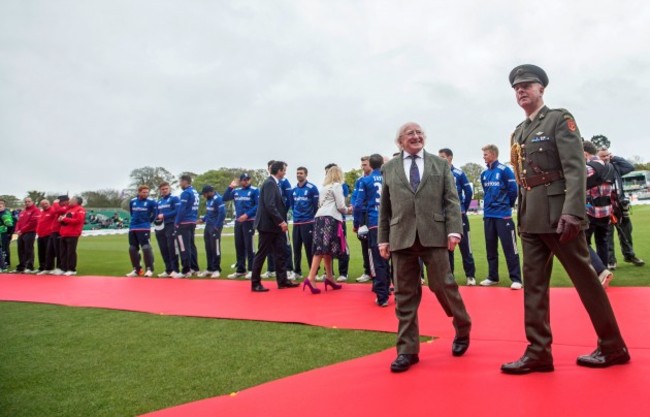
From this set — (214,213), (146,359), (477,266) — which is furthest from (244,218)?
(146,359)

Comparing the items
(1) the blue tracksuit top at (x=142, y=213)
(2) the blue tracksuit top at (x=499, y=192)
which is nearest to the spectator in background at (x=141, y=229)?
(1) the blue tracksuit top at (x=142, y=213)

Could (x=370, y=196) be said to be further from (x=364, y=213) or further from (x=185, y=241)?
(x=185, y=241)

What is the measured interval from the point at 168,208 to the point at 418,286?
8.61 m

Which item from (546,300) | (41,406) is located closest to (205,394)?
(41,406)

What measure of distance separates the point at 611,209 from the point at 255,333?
5858mm

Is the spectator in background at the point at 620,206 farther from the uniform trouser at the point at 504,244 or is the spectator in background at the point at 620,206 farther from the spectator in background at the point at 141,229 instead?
the spectator in background at the point at 141,229

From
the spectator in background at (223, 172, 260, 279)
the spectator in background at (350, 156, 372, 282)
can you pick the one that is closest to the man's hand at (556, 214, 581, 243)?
the spectator in background at (350, 156, 372, 282)

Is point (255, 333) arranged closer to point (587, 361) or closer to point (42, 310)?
point (587, 361)

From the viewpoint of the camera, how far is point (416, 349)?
361 cm

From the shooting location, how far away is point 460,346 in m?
3.72

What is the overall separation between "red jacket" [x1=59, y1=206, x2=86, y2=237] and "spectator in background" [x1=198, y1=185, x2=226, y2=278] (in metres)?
3.55

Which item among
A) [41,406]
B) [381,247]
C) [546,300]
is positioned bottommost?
[41,406]

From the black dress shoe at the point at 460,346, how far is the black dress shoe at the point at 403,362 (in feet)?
1.19

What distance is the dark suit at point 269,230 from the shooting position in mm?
7852
